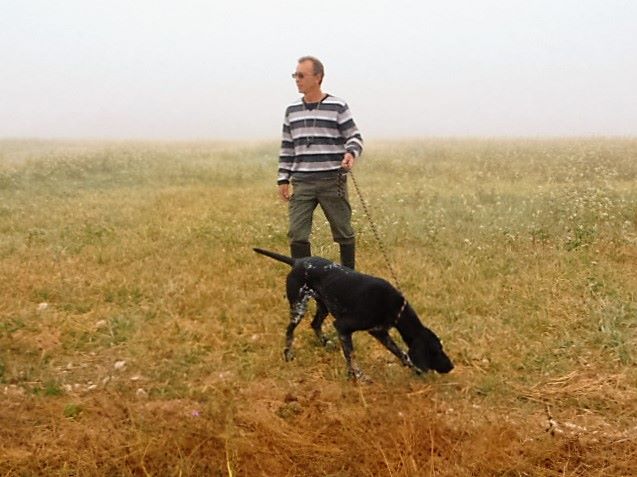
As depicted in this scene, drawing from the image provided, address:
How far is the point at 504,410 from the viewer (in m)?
5.14

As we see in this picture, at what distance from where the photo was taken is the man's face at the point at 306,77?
6.49 m

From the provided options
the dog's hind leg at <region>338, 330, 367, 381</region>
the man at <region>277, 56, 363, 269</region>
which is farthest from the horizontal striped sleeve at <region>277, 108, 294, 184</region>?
the dog's hind leg at <region>338, 330, 367, 381</region>

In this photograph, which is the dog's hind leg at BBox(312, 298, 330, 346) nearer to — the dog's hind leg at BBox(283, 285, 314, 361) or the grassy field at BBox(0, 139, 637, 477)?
the grassy field at BBox(0, 139, 637, 477)

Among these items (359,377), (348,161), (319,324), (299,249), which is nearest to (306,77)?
(348,161)

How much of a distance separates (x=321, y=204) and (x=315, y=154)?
2.05ft

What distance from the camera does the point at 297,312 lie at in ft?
20.0

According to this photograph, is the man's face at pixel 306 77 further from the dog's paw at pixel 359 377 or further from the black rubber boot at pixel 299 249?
the dog's paw at pixel 359 377

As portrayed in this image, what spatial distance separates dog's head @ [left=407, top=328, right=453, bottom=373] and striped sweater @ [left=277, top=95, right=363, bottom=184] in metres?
Answer: 2.42

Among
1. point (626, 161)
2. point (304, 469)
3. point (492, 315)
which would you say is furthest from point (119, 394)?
point (626, 161)

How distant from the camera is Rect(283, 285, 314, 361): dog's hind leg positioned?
236 inches

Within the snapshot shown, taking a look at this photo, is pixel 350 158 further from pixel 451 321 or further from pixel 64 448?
pixel 64 448

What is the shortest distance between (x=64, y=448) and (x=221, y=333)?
104 inches

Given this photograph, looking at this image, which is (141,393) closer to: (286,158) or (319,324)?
(319,324)

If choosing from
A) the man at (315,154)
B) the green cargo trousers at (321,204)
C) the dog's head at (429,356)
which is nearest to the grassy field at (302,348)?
the dog's head at (429,356)
